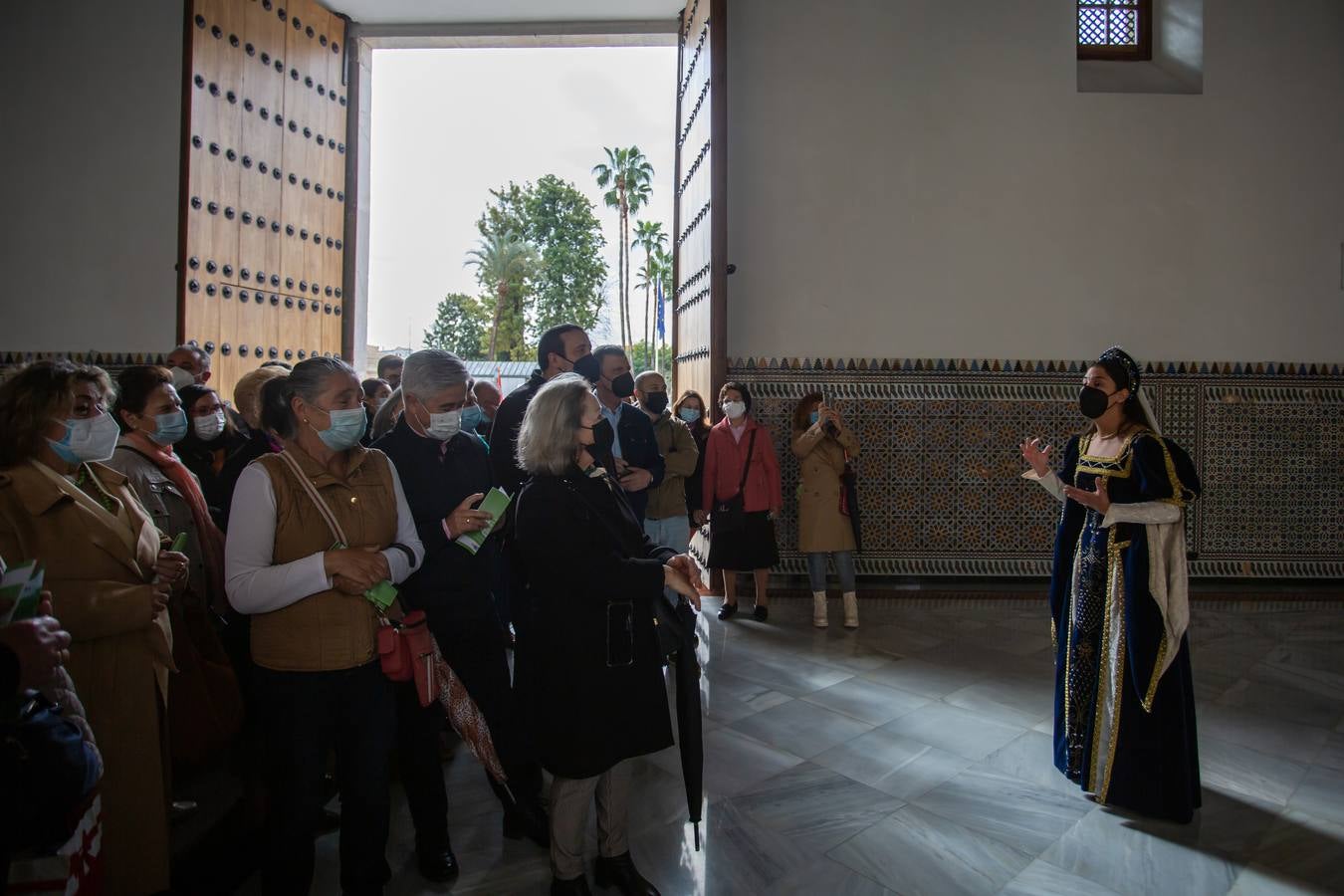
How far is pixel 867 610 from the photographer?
5715mm

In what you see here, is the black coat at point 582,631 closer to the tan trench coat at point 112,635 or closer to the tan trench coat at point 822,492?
the tan trench coat at point 112,635

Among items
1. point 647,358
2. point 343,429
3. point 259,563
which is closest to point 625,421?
point 343,429

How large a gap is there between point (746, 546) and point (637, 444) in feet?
5.92

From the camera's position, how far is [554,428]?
2.19 metres

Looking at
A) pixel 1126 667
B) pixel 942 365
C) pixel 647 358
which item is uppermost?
pixel 647 358

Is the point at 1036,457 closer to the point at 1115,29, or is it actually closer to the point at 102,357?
the point at 1115,29

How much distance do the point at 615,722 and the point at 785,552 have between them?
158 inches

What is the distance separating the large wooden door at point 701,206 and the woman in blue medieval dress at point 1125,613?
282cm

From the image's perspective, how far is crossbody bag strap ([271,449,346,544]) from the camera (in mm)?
2018

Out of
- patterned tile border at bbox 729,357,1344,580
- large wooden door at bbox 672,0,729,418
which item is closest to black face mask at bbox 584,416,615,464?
large wooden door at bbox 672,0,729,418

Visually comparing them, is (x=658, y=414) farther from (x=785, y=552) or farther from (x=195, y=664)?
(x=195, y=664)

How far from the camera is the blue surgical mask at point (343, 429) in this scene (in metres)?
2.08

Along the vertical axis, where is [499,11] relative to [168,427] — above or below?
above

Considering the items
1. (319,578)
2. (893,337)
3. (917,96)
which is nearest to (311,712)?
(319,578)
